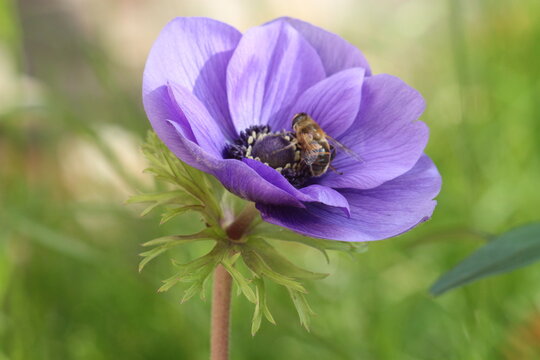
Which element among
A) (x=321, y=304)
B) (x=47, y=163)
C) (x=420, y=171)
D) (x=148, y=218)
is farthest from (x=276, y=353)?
(x=47, y=163)

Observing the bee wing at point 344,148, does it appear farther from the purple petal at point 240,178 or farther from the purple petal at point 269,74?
the purple petal at point 240,178

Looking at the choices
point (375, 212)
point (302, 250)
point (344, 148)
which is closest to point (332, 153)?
point (344, 148)

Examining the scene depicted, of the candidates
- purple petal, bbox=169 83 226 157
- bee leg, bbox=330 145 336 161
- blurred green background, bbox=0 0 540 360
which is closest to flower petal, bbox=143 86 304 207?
purple petal, bbox=169 83 226 157

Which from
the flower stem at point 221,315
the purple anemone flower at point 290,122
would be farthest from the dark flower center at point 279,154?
the flower stem at point 221,315

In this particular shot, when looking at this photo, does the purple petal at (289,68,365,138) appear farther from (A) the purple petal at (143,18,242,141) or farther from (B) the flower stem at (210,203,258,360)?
(B) the flower stem at (210,203,258,360)

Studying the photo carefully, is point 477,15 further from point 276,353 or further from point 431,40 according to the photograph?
point 276,353

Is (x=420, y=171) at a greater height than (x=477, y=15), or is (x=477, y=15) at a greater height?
(x=420, y=171)

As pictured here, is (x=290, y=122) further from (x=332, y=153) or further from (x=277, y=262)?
(x=277, y=262)
